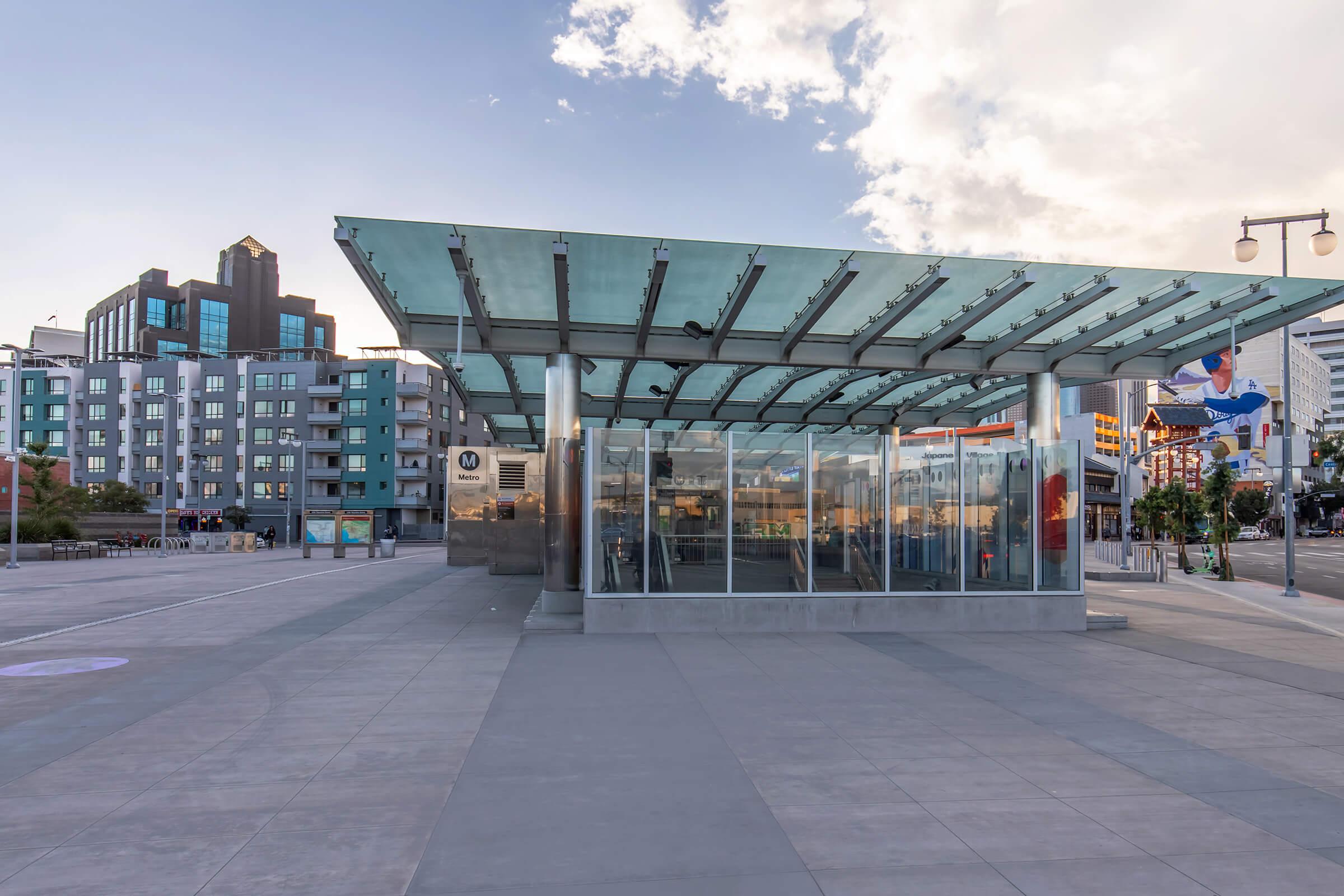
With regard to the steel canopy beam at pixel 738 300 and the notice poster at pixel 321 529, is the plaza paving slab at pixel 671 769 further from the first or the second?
the notice poster at pixel 321 529

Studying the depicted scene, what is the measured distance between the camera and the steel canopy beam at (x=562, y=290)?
1107 cm

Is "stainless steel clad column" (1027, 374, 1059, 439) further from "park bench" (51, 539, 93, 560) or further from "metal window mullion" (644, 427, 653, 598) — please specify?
"park bench" (51, 539, 93, 560)

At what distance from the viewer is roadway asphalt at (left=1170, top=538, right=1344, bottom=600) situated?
27.2 meters

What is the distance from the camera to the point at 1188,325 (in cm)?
1433

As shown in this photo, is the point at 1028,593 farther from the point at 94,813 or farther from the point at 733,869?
the point at 94,813

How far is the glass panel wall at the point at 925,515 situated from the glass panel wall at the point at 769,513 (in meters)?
1.63

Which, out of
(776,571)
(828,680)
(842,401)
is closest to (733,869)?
(828,680)

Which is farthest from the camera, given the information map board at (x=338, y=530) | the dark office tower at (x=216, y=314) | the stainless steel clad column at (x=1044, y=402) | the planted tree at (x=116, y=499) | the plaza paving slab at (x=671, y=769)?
the dark office tower at (x=216, y=314)

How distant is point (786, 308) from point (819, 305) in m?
0.75

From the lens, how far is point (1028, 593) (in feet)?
46.9

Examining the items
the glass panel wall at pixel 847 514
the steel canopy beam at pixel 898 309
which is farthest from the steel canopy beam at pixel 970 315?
the glass panel wall at pixel 847 514

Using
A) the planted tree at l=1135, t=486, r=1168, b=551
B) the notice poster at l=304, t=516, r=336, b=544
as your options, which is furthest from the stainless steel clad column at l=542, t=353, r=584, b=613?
the notice poster at l=304, t=516, r=336, b=544

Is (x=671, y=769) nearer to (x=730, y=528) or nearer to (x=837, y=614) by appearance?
(x=730, y=528)

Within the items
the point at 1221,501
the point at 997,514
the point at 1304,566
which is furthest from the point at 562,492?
the point at 1304,566
